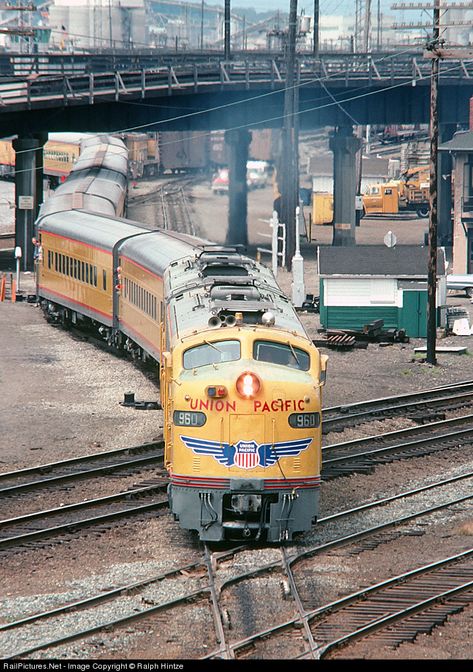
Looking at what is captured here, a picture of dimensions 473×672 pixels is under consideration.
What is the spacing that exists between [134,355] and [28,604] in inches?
655

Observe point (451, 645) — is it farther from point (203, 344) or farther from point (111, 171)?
point (111, 171)

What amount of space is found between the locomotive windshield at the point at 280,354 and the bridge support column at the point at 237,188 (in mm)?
55880

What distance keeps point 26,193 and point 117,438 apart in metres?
32.8

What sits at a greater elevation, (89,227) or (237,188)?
(89,227)

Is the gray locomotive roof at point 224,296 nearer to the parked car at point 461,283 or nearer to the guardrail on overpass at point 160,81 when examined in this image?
the parked car at point 461,283

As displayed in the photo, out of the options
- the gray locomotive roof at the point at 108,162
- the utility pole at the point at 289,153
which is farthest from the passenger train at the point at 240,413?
the gray locomotive roof at the point at 108,162

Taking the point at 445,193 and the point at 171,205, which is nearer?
the point at 445,193

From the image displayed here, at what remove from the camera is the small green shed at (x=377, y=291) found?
3878 cm

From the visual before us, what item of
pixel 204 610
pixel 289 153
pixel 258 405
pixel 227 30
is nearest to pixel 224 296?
pixel 258 405

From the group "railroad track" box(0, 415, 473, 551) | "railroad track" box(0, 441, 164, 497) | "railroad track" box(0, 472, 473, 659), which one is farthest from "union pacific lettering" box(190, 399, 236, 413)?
"railroad track" box(0, 441, 164, 497)

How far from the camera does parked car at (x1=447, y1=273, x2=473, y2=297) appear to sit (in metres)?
49.4

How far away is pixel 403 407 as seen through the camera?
28203 millimetres

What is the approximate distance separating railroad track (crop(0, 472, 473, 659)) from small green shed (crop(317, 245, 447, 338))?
22.0 m

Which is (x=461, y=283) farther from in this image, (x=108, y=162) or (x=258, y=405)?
(x=258, y=405)
